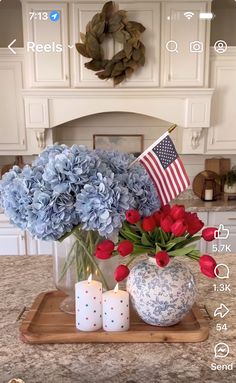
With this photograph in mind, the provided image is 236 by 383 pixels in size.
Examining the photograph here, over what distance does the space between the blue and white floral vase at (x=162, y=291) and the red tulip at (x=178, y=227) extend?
102mm

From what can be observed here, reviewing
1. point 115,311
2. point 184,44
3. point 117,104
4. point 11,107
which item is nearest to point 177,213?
point 115,311

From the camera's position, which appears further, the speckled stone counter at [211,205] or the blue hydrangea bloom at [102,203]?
the speckled stone counter at [211,205]

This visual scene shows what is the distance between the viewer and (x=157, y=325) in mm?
793

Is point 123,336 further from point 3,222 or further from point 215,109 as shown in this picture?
point 215,109

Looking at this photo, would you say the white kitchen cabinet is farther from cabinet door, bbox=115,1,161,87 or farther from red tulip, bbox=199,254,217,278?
red tulip, bbox=199,254,217,278

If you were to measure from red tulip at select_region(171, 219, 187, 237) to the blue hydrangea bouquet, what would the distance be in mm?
104

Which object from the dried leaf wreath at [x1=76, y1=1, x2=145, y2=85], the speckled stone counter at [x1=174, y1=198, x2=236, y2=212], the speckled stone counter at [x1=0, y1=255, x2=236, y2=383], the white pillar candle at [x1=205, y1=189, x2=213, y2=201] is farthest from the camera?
the white pillar candle at [x1=205, y1=189, x2=213, y2=201]

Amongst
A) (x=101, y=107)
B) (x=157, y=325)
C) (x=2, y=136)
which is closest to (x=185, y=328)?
(x=157, y=325)

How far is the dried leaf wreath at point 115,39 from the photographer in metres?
2.37

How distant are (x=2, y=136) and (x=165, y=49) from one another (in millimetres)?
1243

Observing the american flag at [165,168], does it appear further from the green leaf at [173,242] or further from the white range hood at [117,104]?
the white range hood at [117,104]

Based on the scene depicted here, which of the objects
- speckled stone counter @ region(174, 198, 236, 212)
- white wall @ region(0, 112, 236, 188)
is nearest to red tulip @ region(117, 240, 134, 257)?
speckled stone counter @ region(174, 198, 236, 212)

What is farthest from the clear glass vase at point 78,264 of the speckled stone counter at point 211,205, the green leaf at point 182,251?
the speckled stone counter at point 211,205

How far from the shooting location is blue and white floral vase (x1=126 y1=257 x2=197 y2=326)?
745mm
